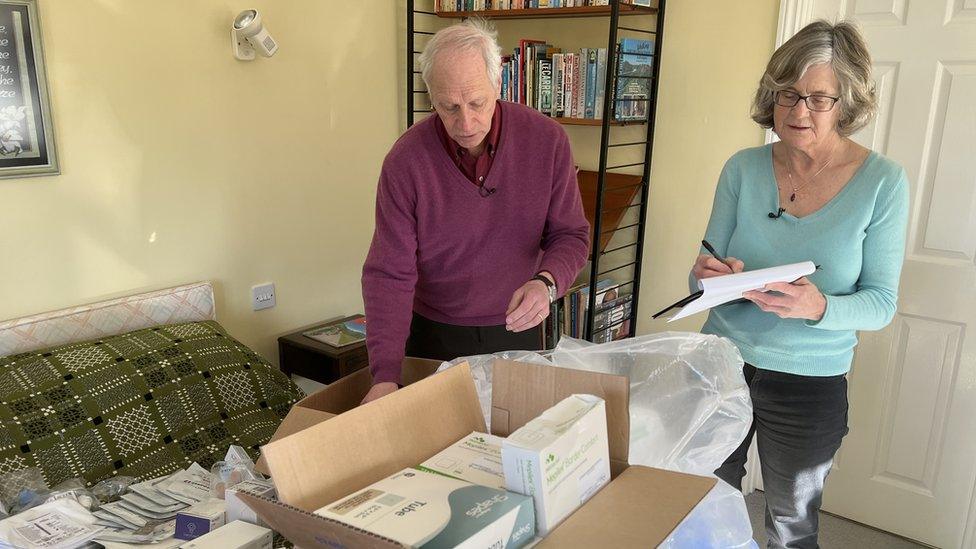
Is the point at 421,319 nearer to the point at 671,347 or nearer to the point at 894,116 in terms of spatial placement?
the point at 671,347

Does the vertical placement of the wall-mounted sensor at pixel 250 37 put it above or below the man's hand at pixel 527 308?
above

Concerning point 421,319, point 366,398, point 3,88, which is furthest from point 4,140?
point 366,398

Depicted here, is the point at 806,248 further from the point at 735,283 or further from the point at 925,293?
the point at 925,293

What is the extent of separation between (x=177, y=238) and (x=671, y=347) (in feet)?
5.94

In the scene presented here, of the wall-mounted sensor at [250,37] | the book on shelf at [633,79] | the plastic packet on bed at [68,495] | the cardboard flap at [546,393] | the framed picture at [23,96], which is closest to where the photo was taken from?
the cardboard flap at [546,393]

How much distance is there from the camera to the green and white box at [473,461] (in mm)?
940

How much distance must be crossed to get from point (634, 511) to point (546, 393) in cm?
24

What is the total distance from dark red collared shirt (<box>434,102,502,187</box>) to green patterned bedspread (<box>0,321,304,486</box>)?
3.19ft

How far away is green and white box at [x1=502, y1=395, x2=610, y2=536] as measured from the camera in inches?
33.1

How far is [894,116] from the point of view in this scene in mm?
2293

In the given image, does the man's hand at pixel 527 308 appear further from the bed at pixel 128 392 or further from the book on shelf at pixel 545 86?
the book on shelf at pixel 545 86

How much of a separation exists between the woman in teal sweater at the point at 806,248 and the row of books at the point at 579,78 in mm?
1075

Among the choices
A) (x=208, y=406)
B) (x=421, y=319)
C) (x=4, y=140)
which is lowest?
(x=208, y=406)

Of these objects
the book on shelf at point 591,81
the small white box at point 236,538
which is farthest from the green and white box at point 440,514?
the book on shelf at point 591,81
